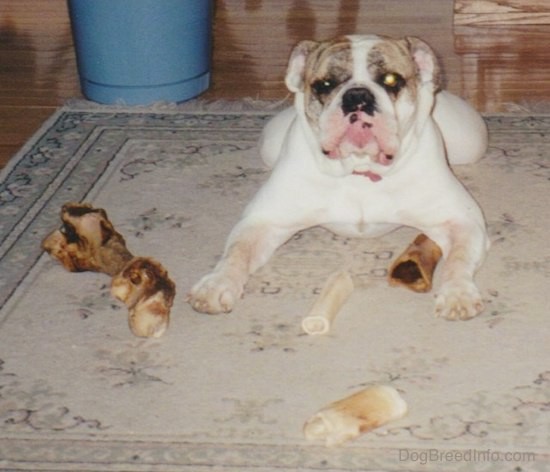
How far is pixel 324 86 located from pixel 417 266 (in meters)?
0.39

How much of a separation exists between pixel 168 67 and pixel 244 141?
0.50 meters

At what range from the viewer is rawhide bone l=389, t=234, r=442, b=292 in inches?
85.6

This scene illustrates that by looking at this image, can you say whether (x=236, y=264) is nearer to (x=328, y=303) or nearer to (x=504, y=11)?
(x=328, y=303)

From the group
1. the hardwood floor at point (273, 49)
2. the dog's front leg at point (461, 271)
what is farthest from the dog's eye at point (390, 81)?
the hardwood floor at point (273, 49)

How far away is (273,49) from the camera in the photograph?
4.04 meters

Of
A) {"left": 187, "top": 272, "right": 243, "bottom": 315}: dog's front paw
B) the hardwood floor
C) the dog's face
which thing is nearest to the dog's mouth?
the dog's face

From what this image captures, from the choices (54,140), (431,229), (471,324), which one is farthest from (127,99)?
(471,324)

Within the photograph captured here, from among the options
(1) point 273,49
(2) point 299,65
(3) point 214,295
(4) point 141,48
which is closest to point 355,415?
(3) point 214,295

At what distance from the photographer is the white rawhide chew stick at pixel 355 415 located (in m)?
1.70

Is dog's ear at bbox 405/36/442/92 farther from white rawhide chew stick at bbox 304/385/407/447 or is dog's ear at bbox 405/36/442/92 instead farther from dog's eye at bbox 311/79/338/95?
white rawhide chew stick at bbox 304/385/407/447

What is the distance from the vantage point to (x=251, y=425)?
5.82 ft

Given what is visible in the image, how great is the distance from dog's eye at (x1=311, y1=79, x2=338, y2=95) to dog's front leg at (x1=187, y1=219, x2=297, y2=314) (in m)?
0.30

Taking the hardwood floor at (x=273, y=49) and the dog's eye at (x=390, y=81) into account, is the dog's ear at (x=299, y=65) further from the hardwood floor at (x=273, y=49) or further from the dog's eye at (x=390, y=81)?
the hardwood floor at (x=273, y=49)

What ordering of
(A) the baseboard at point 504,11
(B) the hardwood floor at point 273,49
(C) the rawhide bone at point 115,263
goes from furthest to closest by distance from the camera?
A: (A) the baseboard at point 504,11, (B) the hardwood floor at point 273,49, (C) the rawhide bone at point 115,263
